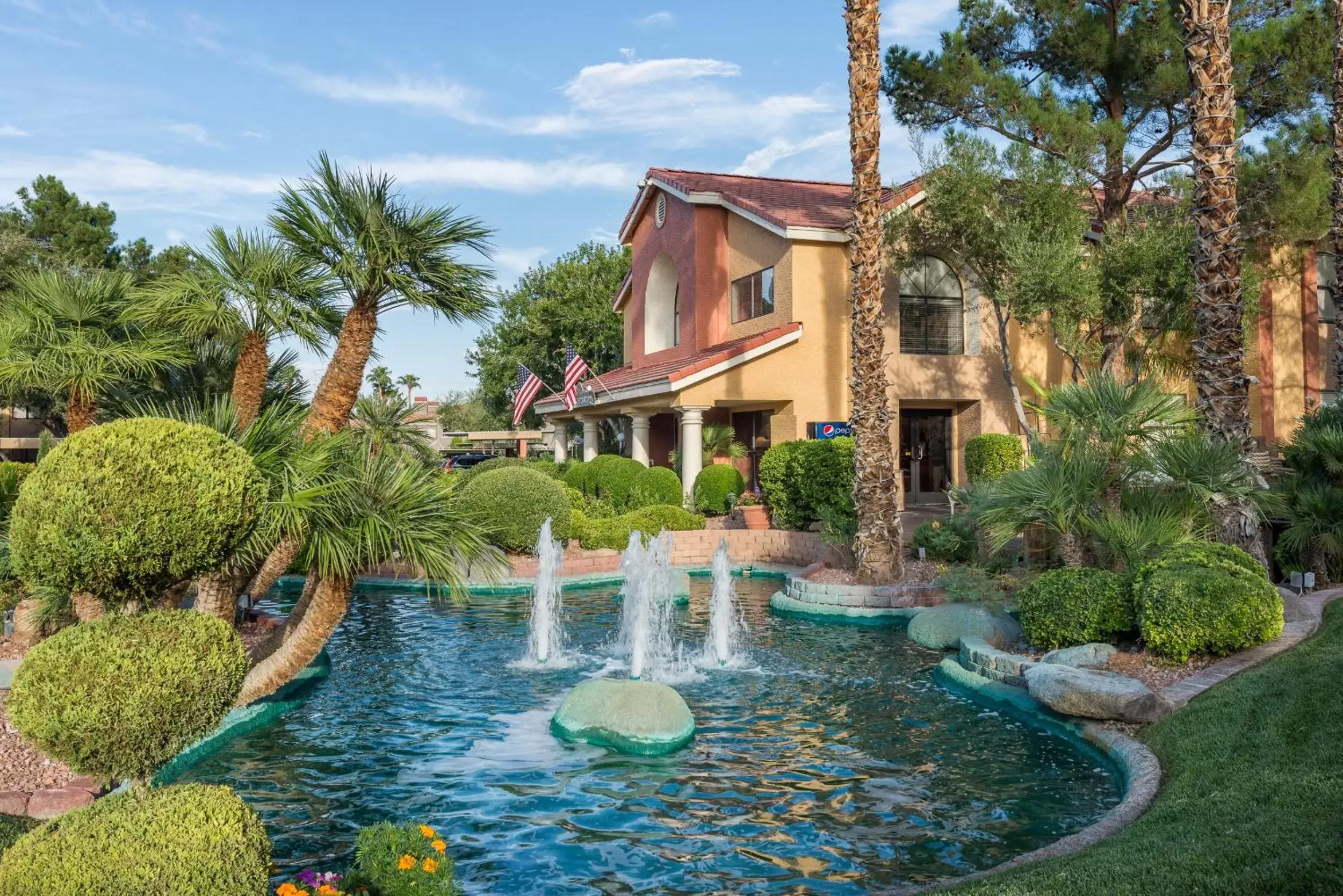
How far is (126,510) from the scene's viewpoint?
13.8 ft

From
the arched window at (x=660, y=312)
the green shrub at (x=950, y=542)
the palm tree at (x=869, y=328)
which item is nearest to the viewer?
the palm tree at (x=869, y=328)

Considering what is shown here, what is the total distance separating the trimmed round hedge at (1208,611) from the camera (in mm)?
9016

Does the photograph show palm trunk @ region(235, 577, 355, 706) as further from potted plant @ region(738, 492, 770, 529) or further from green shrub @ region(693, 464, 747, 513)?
green shrub @ region(693, 464, 747, 513)

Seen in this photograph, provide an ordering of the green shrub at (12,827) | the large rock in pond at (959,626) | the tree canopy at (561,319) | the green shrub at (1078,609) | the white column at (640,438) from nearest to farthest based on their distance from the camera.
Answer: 1. the green shrub at (12,827)
2. the green shrub at (1078,609)
3. the large rock in pond at (959,626)
4. the white column at (640,438)
5. the tree canopy at (561,319)

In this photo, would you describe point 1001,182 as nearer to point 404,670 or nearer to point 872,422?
point 872,422

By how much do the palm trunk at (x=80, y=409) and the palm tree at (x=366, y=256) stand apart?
229cm

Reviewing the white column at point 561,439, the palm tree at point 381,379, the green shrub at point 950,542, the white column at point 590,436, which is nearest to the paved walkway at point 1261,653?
the green shrub at point 950,542

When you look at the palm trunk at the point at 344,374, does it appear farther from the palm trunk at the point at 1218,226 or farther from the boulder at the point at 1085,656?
the palm trunk at the point at 1218,226

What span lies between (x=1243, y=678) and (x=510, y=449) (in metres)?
51.1

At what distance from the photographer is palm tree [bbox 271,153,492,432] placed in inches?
306

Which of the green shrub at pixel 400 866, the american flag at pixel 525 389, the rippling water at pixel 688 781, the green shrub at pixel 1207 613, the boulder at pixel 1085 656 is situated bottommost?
the rippling water at pixel 688 781

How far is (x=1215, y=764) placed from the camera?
652 centimetres

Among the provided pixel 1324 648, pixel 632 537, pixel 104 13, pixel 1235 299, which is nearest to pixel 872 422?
pixel 632 537

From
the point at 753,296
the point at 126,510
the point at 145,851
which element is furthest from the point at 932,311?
the point at 145,851
